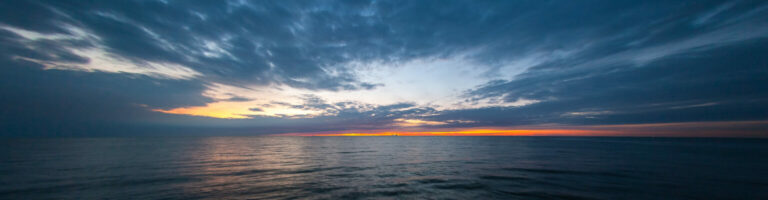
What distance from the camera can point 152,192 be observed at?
16.7 m

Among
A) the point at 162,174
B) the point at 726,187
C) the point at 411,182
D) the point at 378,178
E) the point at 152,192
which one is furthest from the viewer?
the point at 162,174

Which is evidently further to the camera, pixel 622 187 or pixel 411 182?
pixel 411 182

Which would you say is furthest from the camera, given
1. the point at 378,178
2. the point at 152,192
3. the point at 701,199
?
the point at 378,178

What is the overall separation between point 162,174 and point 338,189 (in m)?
18.7

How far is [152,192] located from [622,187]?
32.7 metres

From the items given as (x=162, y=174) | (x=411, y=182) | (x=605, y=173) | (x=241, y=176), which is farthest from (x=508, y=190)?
(x=162, y=174)

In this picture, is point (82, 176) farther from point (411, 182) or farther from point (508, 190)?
point (508, 190)

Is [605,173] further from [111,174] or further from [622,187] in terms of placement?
[111,174]

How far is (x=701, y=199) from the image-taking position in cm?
1519

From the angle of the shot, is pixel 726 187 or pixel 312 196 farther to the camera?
pixel 726 187

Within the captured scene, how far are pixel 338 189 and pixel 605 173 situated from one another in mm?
25536

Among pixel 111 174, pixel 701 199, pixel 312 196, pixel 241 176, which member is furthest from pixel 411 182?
pixel 111 174

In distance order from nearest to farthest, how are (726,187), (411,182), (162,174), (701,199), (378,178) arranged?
(701,199)
(726,187)
(411,182)
(378,178)
(162,174)

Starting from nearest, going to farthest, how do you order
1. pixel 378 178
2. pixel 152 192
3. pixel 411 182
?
pixel 152 192 → pixel 411 182 → pixel 378 178
